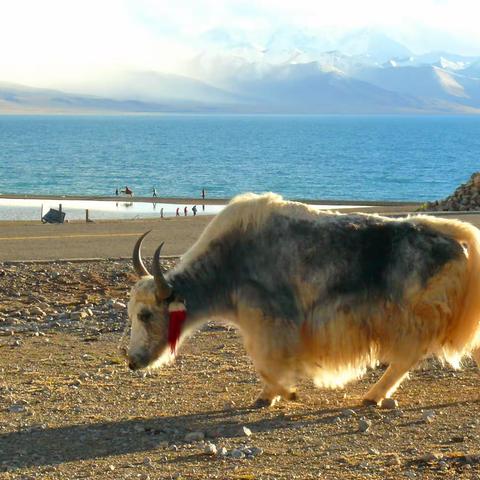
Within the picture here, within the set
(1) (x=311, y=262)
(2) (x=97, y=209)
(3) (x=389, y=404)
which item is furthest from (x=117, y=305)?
(2) (x=97, y=209)

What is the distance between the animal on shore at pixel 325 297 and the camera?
323 inches

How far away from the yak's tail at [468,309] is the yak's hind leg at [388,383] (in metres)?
0.34

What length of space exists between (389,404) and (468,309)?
3.15ft

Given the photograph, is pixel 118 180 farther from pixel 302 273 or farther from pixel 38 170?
pixel 302 273

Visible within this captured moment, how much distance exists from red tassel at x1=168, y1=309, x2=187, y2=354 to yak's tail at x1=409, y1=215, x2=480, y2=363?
6.80 feet

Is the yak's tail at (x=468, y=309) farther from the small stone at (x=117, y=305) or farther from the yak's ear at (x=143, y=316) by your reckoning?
the small stone at (x=117, y=305)

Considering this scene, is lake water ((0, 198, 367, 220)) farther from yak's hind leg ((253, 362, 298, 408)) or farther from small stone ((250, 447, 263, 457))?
small stone ((250, 447, 263, 457))

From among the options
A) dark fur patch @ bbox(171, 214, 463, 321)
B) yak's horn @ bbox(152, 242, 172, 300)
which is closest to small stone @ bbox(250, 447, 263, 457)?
dark fur patch @ bbox(171, 214, 463, 321)

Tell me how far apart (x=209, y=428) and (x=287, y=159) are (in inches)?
5158

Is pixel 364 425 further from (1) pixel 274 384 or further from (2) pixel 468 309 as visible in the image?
(2) pixel 468 309

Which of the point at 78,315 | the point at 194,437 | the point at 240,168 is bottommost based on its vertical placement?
the point at 240,168

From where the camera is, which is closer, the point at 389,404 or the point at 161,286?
the point at 161,286

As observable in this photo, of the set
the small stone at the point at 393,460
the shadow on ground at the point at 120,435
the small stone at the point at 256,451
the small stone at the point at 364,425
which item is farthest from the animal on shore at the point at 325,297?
the small stone at the point at 393,460

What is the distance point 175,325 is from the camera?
27.1ft
